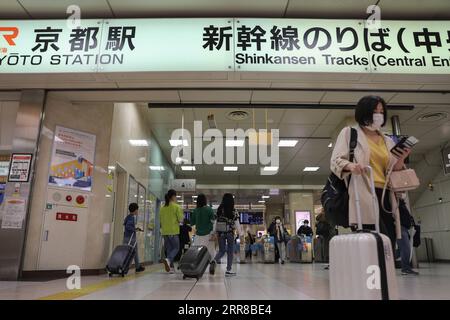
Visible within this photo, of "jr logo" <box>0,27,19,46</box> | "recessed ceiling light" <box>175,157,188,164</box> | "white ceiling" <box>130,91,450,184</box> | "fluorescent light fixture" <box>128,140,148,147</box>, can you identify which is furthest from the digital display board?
"jr logo" <box>0,27,19,46</box>

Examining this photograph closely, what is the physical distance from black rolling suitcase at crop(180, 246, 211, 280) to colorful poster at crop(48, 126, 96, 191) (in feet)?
7.07

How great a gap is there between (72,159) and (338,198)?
468 cm

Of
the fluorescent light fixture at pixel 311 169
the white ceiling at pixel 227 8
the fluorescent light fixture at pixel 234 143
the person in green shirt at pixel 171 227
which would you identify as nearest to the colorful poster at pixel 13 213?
the person in green shirt at pixel 171 227

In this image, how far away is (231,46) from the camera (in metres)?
4.14

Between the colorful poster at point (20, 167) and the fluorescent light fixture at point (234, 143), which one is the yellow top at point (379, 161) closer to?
the colorful poster at point (20, 167)

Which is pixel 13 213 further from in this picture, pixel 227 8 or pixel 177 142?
pixel 177 142

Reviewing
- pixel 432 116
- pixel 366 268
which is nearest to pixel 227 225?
pixel 366 268

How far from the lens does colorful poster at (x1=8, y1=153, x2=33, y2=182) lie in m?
4.80

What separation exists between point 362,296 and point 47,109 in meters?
5.11

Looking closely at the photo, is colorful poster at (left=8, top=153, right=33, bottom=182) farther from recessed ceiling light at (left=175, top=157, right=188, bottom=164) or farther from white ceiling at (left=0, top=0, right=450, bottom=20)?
recessed ceiling light at (left=175, top=157, right=188, bottom=164)

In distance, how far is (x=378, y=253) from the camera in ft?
5.08

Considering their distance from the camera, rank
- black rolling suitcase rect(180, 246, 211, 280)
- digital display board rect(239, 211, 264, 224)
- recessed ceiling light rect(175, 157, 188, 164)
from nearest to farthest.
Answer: black rolling suitcase rect(180, 246, 211, 280) < recessed ceiling light rect(175, 157, 188, 164) < digital display board rect(239, 211, 264, 224)

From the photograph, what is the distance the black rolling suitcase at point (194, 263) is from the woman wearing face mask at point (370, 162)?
3164 millimetres

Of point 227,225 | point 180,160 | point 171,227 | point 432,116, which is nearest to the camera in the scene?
point 227,225
